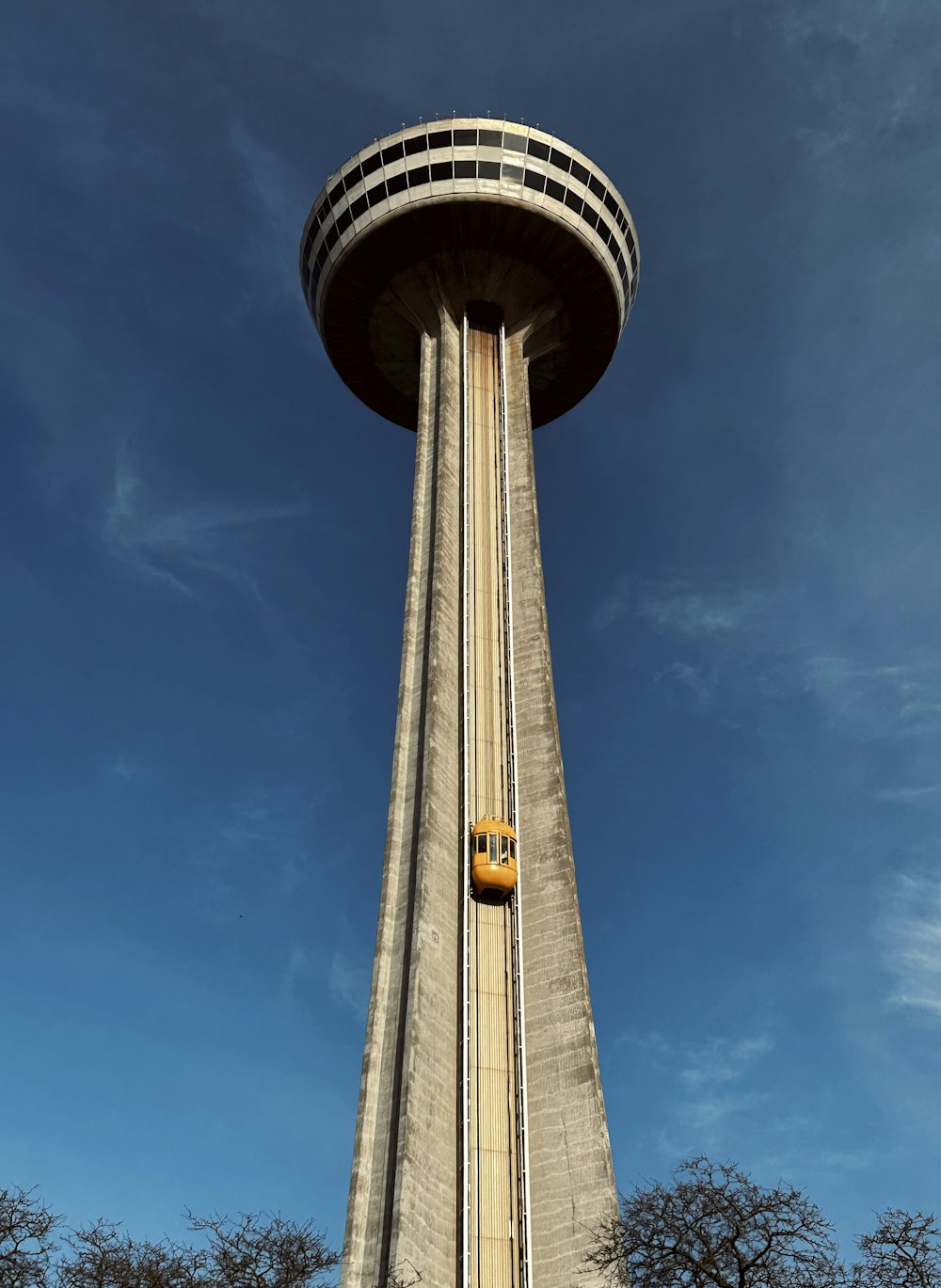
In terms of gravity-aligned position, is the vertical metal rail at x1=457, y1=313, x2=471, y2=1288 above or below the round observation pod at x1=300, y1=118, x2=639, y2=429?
below

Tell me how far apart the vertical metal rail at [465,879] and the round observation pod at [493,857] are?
0.40m

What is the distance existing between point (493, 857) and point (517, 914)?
2.06 meters

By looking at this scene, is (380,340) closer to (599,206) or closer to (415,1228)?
(599,206)

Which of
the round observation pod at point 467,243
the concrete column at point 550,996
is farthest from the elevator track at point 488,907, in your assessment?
the round observation pod at point 467,243

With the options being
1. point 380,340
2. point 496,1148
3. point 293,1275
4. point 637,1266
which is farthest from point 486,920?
point 380,340

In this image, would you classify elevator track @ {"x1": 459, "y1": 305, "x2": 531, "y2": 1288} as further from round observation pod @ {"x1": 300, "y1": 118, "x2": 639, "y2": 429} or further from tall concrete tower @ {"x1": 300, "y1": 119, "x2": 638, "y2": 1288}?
round observation pod @ {"x1": 300, "y1": 118, "x2": 639, "y2": 429}

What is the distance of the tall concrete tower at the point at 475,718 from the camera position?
34.2 m

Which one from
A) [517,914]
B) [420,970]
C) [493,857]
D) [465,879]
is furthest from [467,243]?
[420,970]

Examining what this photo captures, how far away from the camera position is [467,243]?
56094 millimetres

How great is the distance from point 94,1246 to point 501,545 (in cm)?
3028

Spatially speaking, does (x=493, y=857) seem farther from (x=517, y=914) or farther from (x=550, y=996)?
(x=550, y=996)

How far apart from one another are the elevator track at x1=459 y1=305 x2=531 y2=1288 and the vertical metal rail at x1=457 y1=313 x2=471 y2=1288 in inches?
1.7

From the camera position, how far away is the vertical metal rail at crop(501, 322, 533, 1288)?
34344 millimetres

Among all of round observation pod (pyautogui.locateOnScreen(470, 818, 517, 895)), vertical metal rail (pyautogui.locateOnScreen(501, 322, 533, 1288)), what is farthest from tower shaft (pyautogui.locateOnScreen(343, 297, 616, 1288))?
round observation pod (pyautogui.locateOnScreen(470, 818, 517, 895))
